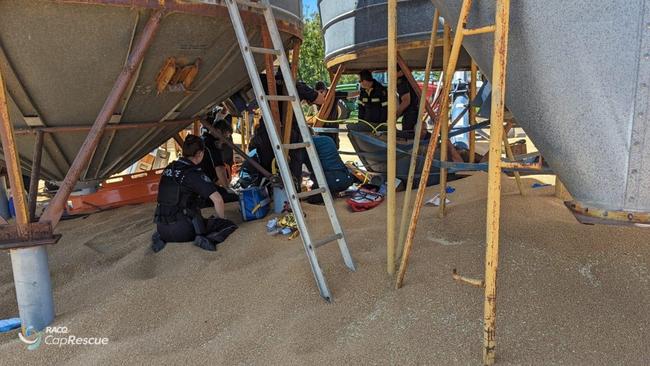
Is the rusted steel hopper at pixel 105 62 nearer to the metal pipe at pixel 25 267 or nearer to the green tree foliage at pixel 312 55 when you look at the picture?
the metal pipe at pixel 25 267

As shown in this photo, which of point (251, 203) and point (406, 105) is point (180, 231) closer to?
point (251, 203)

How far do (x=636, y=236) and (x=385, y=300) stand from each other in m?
2.00

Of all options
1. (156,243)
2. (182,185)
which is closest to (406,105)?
(182,185)

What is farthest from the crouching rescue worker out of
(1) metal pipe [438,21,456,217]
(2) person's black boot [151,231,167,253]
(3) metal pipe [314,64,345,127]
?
(3) metal pipe [314,64,345,127]

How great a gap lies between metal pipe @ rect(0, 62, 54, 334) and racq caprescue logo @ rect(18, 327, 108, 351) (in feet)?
0.13

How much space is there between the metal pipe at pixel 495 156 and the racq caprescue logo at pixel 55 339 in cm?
231

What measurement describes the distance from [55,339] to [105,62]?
6.06ft

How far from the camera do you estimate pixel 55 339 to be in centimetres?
299

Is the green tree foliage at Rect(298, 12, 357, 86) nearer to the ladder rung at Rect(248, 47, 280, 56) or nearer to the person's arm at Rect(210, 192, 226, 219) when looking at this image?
the person's arm at Rect(210, 192, 226, 219)

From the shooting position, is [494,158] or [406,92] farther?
[406,92]

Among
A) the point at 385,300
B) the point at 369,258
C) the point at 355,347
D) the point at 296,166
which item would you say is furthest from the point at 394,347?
the point at 296,166

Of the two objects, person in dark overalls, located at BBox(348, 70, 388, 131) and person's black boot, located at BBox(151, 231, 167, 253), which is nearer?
person's black boot, located at BBox(151, 231, 167, 253)

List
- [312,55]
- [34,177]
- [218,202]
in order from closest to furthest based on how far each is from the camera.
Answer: [34,177] → [218,202] → [312,55]

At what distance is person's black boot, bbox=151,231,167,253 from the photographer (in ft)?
14.9
